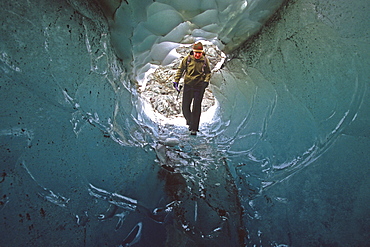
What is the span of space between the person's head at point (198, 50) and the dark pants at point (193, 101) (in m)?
0.45

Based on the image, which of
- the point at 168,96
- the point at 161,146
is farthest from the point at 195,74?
the point at 168,96

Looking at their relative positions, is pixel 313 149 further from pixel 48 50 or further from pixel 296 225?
pixel 48 50

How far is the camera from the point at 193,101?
350 centimetres

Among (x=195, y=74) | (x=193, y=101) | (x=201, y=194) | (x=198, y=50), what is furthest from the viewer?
(x=193, y=101)

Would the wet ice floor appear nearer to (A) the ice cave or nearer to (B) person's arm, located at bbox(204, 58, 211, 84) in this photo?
(A) the ice cave

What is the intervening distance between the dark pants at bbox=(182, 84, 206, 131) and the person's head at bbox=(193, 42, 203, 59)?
1.49ft

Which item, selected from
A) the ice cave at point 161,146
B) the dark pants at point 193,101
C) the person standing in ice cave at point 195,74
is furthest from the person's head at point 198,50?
the dark pants at point 193,101

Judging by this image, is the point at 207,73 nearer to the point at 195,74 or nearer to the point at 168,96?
the point at 195,74

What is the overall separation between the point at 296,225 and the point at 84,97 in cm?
221

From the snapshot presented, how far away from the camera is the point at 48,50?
1.49m

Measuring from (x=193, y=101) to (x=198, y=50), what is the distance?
2.57 ft

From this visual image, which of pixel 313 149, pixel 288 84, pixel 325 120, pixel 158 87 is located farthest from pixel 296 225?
pixel 158 87

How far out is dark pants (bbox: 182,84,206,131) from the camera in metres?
3.42

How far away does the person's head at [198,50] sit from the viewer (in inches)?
122
